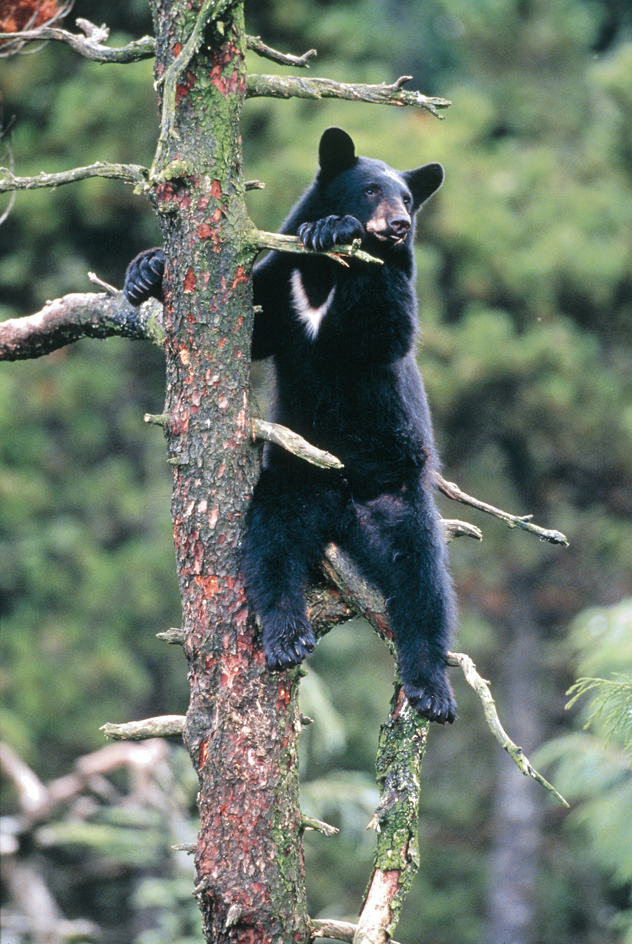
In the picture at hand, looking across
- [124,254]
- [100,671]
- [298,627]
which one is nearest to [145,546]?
[100,671]

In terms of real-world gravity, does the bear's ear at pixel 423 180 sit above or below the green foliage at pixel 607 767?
above

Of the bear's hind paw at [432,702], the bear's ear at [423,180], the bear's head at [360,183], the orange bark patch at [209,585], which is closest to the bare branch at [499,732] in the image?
the bear's hind paw at [432,702]

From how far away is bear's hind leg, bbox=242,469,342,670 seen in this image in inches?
113

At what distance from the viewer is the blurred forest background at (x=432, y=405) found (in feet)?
30.4

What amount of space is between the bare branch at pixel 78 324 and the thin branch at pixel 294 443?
518 millimetres

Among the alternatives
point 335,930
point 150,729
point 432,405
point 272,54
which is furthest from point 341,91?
point 432,405

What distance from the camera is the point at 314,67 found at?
9969mm

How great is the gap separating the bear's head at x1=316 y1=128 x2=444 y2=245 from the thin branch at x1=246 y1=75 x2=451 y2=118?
744 millimetres

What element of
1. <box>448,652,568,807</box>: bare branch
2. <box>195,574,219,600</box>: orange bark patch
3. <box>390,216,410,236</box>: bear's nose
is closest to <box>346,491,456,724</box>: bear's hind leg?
<box>448,652,568,807</box>: bare branch

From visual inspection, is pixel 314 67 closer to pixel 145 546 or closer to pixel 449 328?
pixel 449 328

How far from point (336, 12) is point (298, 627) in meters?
9.46

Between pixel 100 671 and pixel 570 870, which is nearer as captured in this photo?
pixel 100 671

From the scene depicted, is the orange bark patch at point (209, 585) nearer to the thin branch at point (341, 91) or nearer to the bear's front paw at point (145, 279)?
the bear's front paw at point (145, 279)

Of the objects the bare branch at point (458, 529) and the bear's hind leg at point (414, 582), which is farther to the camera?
the bare branch at point (458, 529)
